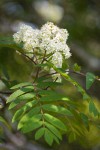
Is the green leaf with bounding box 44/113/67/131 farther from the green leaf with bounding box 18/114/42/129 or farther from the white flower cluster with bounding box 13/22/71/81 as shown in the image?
the white flower cluster with bounding box 13/22/71/81

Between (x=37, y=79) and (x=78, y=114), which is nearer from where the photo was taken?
(x=37, y=79)

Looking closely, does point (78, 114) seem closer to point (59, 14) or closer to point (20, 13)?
point (20, 13)

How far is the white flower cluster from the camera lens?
2.09m

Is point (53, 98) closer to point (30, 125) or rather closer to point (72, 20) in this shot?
point (30, 125)

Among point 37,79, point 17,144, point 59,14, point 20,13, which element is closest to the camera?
point 37,79

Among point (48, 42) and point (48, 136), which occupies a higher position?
point (48, 42)

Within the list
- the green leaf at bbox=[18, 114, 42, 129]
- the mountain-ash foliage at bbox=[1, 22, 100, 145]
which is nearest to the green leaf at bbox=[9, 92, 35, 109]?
the mountain-ash foliage at bbox=[1, 22, 100, 145]

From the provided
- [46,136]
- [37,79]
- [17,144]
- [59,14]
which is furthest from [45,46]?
[59,14]

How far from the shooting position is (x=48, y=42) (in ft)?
6.87

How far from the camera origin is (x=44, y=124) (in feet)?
5.76

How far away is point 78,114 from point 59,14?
4.68 m

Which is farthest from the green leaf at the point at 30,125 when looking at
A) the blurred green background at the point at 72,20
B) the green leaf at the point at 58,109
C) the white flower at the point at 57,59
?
the blurred green background at the point at 72,20

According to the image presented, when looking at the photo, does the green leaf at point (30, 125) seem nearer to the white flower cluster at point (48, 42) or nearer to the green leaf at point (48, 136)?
the green leaf at point (48, 136)

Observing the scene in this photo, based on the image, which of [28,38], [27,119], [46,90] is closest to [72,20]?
[28,38]
